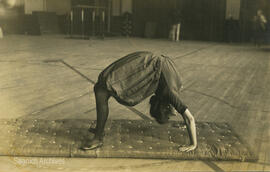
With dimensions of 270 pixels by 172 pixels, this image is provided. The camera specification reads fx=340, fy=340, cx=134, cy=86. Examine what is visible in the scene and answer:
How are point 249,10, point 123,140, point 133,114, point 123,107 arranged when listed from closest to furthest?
point 123,140 < point 133,114 < point 123,107 < point 249,10

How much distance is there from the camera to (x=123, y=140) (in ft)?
10.8

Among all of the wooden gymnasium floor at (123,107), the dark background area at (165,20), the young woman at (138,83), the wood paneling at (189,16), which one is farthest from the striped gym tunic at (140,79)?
the wood paneling at (189,16)

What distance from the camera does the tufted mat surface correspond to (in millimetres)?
3006

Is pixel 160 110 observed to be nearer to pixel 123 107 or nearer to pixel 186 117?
pixel 186 117

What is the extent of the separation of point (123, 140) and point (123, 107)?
137 cm

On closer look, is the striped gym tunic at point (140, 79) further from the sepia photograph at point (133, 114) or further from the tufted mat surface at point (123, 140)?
the tufted mat surface at point (123, 140)

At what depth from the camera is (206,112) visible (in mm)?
4469

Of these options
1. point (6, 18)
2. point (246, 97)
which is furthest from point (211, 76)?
point (6, 18)

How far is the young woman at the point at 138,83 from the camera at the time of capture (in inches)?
115

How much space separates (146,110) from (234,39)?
41.3ft

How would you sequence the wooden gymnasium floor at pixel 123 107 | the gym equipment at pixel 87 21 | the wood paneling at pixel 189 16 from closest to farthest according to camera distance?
the wooden gymnasium floor at pixel 123 107 < the wood paneling at pixel 189 16 < the gym equipment at pixel 87 21

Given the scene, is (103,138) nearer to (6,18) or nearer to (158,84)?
(158,84)

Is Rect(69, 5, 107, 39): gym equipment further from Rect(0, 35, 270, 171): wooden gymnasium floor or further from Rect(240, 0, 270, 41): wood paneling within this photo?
Rect(0, 35, 270, 171): wooden gymnasium floor

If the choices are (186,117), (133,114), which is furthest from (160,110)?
(133,114)
